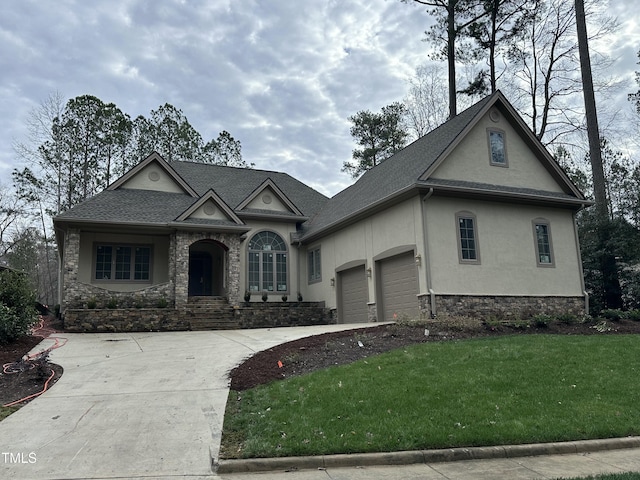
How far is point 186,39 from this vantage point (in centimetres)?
1716

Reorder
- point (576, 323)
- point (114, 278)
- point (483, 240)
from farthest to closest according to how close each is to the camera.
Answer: point (114, 278) < point (483, 240) < point (576, 323)

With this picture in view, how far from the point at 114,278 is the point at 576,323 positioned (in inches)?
613

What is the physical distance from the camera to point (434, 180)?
47.8 ft

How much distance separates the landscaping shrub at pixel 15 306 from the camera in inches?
426

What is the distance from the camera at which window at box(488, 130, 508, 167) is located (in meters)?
16.0

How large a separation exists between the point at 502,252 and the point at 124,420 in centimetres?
1216

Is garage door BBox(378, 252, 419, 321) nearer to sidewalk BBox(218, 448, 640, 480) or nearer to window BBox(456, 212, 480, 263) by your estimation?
window BBox(456, 212, 480, 263)

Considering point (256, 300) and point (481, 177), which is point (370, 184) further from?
point (256, 300)

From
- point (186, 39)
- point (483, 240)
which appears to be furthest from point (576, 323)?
point (186, 39)

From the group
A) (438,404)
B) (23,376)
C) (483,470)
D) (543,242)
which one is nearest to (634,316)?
(543,242)

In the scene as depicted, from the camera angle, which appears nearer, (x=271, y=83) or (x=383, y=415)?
(x=383, y=415)

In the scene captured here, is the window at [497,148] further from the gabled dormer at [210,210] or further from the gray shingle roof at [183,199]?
the gabled dormer at [210,210]

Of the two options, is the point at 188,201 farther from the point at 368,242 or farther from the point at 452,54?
the point at 452,54

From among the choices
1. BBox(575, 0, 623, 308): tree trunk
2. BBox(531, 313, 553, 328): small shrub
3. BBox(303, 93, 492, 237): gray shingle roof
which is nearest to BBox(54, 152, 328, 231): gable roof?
BBox(303, 93, 492, 237): gray shingle roof
